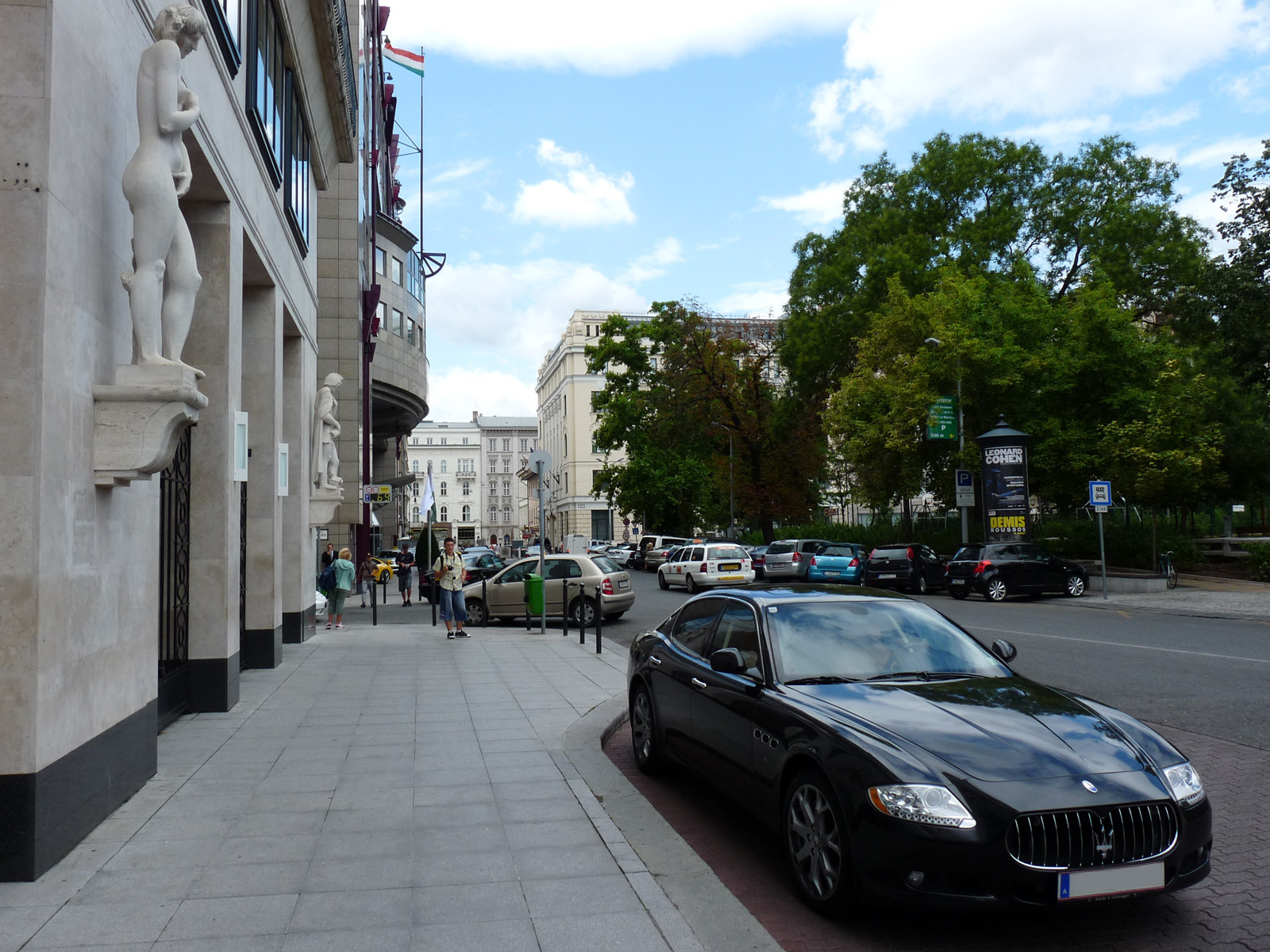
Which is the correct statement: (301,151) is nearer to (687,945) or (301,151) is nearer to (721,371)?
(687,945)

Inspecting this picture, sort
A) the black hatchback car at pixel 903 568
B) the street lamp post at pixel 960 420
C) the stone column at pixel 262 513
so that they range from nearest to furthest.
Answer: the stone column at pixel 262 513, the black hatchback car at pixel 903 568, the street lamp post at pixel 960 420

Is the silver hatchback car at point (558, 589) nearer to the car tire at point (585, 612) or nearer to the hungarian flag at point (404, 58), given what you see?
the car tire at point (585, 612)

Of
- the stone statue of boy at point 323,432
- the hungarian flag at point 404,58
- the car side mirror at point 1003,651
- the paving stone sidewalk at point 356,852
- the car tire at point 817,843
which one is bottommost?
the paving stone sidewalk at point 356,852

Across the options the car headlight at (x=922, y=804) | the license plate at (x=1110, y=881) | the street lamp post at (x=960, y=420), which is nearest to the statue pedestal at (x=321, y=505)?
the car headlight at (x=922, y=804)

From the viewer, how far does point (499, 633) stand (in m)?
19.5

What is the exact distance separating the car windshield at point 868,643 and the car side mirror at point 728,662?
0.70ft

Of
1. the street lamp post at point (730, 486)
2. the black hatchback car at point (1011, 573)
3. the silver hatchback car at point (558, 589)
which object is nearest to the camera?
the silver hatchback car at point (558, 589)

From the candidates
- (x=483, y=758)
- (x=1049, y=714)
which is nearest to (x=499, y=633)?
(x=483, y=758)

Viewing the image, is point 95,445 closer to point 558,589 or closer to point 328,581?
point 558,589

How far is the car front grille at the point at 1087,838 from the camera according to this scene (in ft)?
13.1

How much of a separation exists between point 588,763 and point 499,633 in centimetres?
1218

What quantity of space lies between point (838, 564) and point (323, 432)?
1904 cm

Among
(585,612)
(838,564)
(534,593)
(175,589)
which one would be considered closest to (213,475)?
(175,589)

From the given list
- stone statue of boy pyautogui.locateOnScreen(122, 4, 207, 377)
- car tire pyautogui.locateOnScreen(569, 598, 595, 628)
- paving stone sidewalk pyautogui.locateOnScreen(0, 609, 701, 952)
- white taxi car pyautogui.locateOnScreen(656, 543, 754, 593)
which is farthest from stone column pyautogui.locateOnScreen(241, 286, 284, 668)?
white taxi car pyautogui.locateOnScreen(656, 543, 754, 593)
